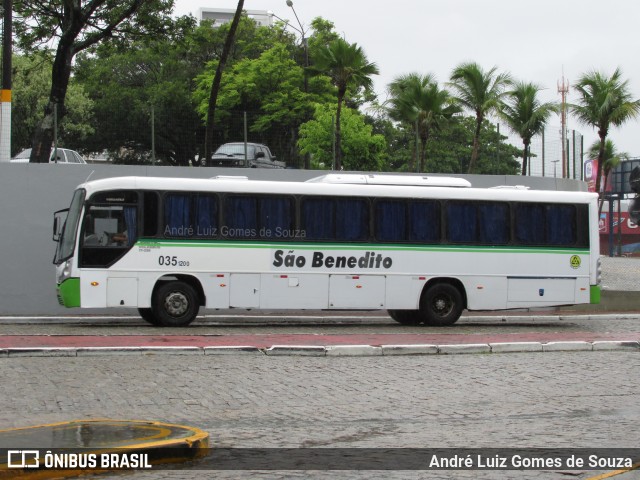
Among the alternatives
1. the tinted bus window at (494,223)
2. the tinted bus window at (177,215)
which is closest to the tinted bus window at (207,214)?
the tinted bus window at (177,215)

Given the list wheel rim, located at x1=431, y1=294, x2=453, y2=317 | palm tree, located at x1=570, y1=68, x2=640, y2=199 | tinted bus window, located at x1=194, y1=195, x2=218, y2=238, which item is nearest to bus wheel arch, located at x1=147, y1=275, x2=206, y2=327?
tinted bus window, located at x1=194, y1=195, x2=218, y2=238

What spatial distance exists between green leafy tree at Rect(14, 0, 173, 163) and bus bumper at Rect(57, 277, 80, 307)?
39.8 ft

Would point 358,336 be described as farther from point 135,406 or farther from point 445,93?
point 445,93

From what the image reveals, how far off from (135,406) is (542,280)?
1388cm

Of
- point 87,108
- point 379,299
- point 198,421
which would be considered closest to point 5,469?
point 198,421

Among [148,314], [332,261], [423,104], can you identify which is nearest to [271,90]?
[423,104]

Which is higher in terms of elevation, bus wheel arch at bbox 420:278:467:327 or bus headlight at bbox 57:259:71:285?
bus headlight at bbox 57:259:71:285

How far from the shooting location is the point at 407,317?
890 inches

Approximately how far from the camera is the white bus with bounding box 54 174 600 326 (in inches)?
795

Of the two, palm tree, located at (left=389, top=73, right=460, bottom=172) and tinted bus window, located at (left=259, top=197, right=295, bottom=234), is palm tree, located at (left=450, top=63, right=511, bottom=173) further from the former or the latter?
Answer: tinted bus window, located at (left=259, top=197, right=295, bottom=234)

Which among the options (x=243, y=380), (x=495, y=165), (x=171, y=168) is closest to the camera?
(x=243, y=380)

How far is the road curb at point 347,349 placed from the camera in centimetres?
1427

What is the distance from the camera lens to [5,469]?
6.56 meters

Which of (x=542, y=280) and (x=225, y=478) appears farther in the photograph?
(x=542, y=280)
